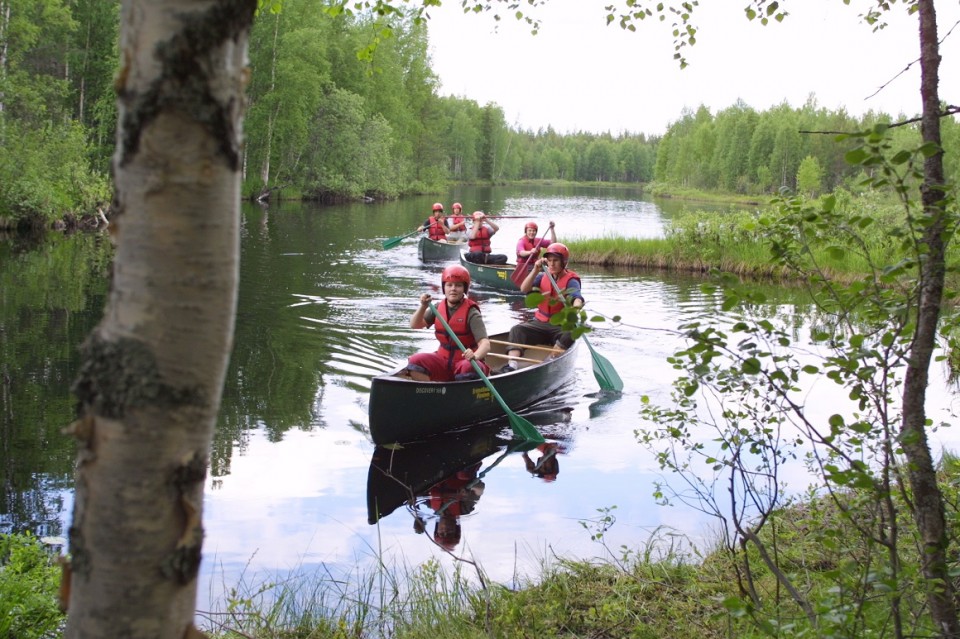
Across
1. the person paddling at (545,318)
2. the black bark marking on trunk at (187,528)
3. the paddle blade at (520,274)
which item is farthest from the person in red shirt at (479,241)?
the black bark marking on trunk at (187,528)

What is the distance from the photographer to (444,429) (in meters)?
8.61

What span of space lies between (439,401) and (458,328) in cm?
76

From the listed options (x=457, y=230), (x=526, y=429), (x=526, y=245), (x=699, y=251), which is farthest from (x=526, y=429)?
(x=457, y=230)

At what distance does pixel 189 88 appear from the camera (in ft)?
4.09

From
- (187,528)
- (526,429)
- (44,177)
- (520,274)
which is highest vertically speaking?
(44,177)

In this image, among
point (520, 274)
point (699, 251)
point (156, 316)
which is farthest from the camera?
point (699, 251)

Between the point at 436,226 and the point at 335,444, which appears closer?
the point at 335,444

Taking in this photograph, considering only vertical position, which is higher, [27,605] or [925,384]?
[925,384]

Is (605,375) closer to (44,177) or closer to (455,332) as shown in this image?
(455,332)

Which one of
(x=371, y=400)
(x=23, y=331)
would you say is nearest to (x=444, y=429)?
(x=371, y=400)

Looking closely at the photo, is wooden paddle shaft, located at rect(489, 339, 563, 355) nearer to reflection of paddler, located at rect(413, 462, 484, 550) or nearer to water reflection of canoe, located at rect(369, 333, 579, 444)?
water reflection of canoe, located at rect(369, 333, 579, 444)

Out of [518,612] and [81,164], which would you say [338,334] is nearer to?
[518,612]

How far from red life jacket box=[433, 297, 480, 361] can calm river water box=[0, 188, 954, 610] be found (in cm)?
90

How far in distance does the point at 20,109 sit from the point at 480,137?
77345 millimetres
